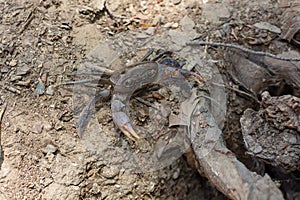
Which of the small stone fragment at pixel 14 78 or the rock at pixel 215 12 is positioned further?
the rock at pixel 215 12

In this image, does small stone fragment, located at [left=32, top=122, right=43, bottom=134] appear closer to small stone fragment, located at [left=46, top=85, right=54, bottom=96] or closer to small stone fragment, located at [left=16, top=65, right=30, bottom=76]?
small stone fragment, located at [left=46, top=85, right=54, bottom=96]

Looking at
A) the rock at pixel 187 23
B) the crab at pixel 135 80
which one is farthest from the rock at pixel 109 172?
the rock at pixel 187 23

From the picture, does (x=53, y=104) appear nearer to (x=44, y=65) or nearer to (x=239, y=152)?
(x=44, y=65)

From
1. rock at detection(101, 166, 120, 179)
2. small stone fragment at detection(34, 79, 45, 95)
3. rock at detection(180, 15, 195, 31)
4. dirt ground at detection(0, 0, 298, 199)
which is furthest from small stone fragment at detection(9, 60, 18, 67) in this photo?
rock at detection(180, 15, 195, 31)

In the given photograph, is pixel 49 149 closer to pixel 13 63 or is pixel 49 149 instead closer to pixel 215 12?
pixel 13 63

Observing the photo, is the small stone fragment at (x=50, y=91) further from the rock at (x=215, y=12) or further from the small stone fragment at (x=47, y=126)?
the rock at (x=215, y=12)

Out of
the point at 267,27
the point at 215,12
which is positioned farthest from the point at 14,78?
the point at 267,27

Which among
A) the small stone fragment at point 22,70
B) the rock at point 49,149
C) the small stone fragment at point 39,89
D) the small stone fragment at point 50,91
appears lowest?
the rock at point 49,149

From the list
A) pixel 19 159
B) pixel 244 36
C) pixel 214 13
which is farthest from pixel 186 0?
pixel 19 159
